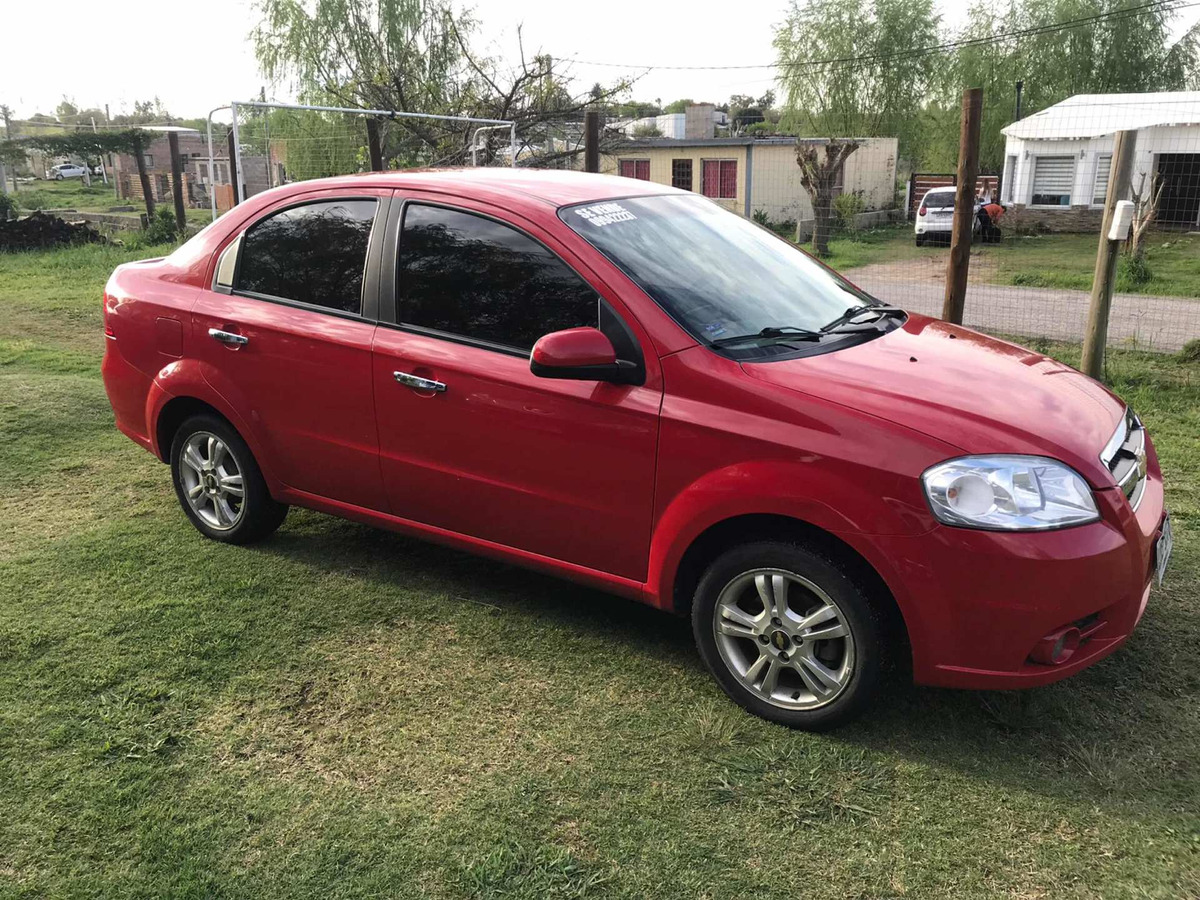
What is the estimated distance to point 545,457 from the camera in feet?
11.8

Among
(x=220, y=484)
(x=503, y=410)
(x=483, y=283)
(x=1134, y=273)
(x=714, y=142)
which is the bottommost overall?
(x=1134, y=273)

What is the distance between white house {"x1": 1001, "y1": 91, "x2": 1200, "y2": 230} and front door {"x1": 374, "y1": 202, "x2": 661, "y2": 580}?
95.8 feet

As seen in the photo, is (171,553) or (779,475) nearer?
(779,475)

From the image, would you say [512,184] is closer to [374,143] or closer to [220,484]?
[220,484]

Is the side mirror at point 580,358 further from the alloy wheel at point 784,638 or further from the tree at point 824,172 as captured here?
the tree at point 824,172

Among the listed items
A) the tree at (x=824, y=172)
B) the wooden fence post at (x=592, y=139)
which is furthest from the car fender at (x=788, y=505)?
the tree at (x=824, y=172)

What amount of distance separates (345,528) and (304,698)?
1.70 meters

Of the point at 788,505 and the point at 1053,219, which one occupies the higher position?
the point at 788,505

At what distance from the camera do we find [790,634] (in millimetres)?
3203

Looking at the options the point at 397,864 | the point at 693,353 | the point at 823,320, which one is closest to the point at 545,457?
the point at 693,353

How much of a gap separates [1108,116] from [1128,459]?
34519 mm

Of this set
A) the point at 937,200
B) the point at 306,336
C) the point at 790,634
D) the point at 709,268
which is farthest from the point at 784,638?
the point at 937,200

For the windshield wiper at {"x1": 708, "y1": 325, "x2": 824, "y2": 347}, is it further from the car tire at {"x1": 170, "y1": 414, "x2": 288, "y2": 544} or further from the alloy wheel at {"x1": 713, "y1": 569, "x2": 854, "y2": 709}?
the car tire at {"x1": 170, "y1": 414, "x2": 288, "y2": 544}

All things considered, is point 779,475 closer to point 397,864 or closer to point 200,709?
point 397,864
